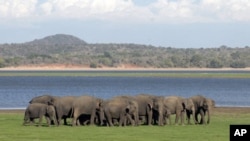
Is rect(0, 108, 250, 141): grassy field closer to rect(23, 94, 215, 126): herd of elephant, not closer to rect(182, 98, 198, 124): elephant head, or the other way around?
rect(23, 94, 215, 126): herd of elephant

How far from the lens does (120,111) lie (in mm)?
34344

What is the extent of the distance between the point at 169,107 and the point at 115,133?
6.80 metres

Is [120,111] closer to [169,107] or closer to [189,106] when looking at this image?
[169,107]

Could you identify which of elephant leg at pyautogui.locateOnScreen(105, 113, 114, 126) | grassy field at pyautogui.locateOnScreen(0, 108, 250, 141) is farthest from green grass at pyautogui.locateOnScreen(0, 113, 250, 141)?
elephant leg at pyautogui.locateOnScreen(105, 113, 114, 126)

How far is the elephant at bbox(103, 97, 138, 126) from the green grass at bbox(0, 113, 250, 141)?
1.18 metres

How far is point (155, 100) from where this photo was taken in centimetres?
3569

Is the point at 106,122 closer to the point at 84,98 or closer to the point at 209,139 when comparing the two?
the point at 84,98

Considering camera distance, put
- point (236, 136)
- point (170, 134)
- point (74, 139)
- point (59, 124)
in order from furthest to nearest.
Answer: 1. point (59, 124)
2. point (170, 134)
3. point (74, 139)
4. point (236, 136)

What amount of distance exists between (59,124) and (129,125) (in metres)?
2.92

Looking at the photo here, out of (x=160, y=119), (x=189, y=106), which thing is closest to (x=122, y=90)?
(x=189, y=106)

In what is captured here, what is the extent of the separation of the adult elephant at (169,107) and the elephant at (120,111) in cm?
120

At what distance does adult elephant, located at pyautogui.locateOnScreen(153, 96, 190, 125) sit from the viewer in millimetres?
35241

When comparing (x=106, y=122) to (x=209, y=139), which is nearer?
(x=209, y=139)

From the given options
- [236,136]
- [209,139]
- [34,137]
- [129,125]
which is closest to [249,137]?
[236,136]
